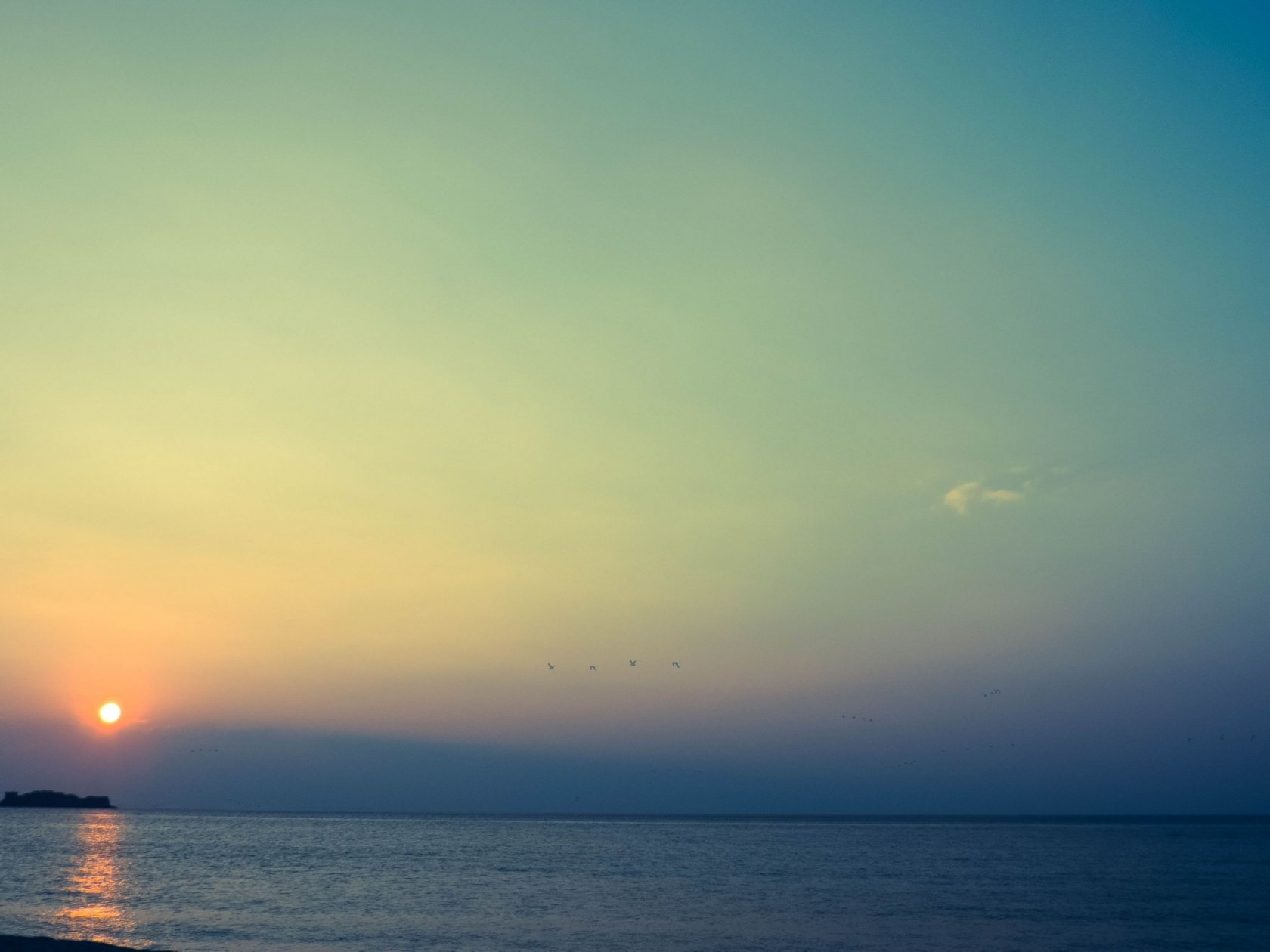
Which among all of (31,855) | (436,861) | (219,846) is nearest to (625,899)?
(436,861)

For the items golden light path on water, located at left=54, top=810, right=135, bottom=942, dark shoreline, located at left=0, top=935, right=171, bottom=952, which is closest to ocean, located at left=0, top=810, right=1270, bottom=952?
golden light path on water, located at left=54, top=810, right=135, bottom=942

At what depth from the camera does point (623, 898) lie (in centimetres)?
6575

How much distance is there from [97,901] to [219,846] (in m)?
70.9

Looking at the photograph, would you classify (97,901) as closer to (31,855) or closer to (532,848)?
(31,855)

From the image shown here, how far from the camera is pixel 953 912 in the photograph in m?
59.3

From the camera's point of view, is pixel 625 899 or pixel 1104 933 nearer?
pixel 1104 933

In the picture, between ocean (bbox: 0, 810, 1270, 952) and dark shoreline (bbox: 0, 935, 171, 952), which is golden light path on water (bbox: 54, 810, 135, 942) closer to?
ocean (bbox: 0, 810, 1270, 952)

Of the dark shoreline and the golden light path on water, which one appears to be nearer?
the dark shoreline

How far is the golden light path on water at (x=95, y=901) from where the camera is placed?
46656 millimetres

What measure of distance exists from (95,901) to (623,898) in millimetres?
32222

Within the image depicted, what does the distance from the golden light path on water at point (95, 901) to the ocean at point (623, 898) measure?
297 mm

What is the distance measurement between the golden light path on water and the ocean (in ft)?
0.97

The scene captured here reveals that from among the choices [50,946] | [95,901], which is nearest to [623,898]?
[95,901]

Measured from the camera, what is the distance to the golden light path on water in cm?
4666
